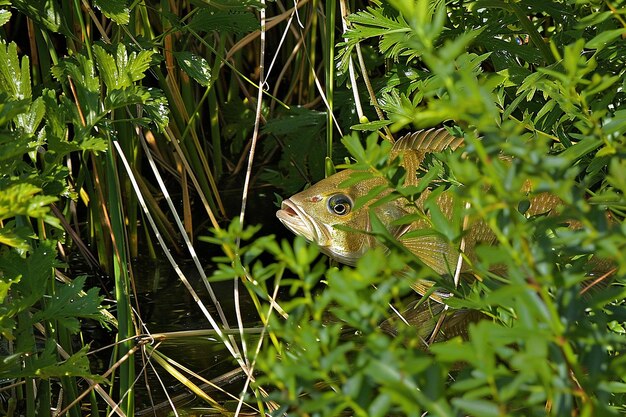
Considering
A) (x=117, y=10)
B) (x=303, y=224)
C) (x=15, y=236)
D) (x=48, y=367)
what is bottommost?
(x=303, y=224)

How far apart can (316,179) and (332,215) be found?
51 centimetres

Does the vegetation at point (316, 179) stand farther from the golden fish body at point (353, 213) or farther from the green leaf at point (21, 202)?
the golden fish body at point (353, 213)

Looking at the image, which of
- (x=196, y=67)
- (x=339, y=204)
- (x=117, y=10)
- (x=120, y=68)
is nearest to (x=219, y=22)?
(x=196, y=67)

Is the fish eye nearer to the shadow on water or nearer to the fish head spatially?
the fish head

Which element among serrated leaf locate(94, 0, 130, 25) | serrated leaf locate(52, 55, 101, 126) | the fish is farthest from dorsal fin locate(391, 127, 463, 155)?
serrated leaf locate(52, 55, 101, 126)

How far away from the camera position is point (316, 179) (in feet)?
8.57

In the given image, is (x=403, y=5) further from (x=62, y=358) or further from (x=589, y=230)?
(x=62, y=358)

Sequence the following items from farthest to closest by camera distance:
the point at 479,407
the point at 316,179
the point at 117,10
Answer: the point at 316,179 < the point at 117,10 < the point at 479,407

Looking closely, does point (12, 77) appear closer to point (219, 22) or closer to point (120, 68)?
point (120, 68)

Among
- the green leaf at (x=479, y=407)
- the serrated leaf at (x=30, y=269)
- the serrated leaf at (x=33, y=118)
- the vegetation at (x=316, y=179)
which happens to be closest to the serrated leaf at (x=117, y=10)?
the vegetation at (x=316, y=179)

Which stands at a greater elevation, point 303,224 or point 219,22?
point 219,22

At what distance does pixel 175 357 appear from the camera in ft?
6.56

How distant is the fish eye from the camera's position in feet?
6.84

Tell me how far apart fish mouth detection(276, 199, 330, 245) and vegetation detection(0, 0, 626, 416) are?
16 centimetres
